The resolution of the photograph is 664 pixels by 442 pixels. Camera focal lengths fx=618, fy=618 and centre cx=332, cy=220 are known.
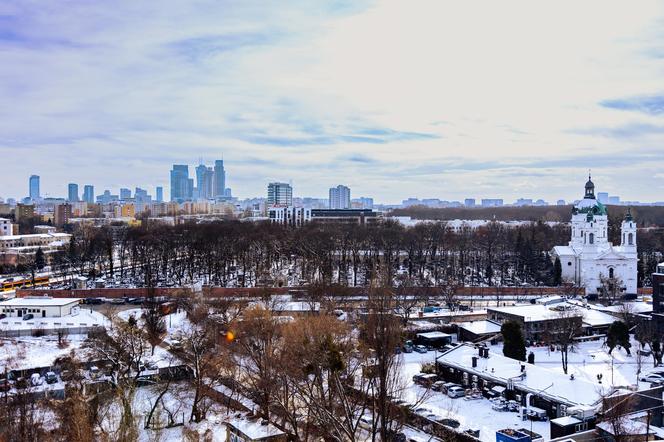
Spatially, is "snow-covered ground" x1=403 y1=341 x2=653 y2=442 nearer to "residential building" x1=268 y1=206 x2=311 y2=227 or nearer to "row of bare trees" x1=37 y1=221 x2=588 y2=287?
"row of bare trees" x1=37 y1=221 x2=588 y2=287

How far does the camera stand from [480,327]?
30.9m

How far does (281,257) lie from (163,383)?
3564 centimetres

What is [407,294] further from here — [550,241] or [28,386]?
[550,241]

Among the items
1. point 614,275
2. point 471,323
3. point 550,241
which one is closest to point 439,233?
point 550,241

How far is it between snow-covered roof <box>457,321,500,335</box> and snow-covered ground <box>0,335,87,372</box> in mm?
17836

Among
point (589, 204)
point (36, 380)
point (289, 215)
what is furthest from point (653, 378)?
point (289, 215)

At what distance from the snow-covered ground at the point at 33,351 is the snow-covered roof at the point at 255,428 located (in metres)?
11.1

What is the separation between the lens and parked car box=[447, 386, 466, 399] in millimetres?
21328

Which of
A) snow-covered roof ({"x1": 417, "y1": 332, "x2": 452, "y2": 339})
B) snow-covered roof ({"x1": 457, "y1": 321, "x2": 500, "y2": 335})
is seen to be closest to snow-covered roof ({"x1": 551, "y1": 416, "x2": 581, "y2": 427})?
snow-covered roof ({"x1": 417, "y1": 332, "x2": 452, "y2": 339})

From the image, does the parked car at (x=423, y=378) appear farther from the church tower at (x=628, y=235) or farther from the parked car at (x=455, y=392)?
the church tower at (x=628, y=235)

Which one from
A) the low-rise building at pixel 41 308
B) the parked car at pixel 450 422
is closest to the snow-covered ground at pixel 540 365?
the parked car at pixel 450 422

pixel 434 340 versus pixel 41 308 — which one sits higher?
pixel 41 308

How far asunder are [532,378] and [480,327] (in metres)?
9.88

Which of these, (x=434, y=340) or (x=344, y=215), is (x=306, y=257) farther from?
(x=344, y=215)
